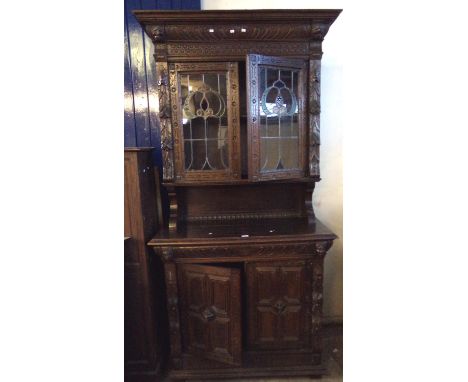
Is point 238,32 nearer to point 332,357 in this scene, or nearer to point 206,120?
point 206,120

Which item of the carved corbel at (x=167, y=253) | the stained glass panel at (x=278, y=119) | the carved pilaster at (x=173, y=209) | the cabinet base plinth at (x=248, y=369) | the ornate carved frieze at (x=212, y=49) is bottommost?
the cabinet base plinth at (x=248, y=369)

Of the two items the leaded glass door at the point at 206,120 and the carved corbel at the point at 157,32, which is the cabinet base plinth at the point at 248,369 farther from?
the carved corbel at the point at 157,32

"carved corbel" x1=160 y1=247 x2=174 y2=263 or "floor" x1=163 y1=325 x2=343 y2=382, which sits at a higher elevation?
"carved corbel" x1=160 y1=247 x2=174 y2=263

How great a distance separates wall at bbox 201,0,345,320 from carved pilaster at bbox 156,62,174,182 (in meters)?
0.65

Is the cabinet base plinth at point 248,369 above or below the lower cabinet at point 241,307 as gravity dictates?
below

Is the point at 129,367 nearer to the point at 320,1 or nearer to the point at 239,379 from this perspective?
the point at 239,379

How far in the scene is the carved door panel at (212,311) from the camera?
132cm

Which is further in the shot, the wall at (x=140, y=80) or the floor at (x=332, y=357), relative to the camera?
the wall at (x=140, y=80)

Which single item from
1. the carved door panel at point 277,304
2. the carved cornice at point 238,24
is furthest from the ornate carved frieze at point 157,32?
the carved door panel at point 277,304

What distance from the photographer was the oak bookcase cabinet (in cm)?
130

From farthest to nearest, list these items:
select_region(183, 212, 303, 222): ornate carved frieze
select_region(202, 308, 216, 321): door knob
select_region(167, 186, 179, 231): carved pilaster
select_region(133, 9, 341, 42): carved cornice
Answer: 1. select_region(183, 212, 303, 222): ornate carved frieze
2. select_region(167, 186, 179, 231): carved pilaster
3. select_region(202, 308, 216, 321): door knob
4. select_region(133, 9, 341, 42): carved cornice

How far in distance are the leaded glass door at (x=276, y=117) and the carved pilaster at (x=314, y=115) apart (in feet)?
0.12

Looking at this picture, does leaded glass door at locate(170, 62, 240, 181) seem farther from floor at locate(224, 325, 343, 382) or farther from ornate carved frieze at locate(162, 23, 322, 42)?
floor at locate(224, 325, 343, 382)

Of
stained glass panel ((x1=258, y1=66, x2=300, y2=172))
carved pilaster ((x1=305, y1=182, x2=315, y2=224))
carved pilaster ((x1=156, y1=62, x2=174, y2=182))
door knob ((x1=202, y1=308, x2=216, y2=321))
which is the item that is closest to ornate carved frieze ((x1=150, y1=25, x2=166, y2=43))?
carved pilaster ((x1=156, y1=62, x2=174, y2=182))
